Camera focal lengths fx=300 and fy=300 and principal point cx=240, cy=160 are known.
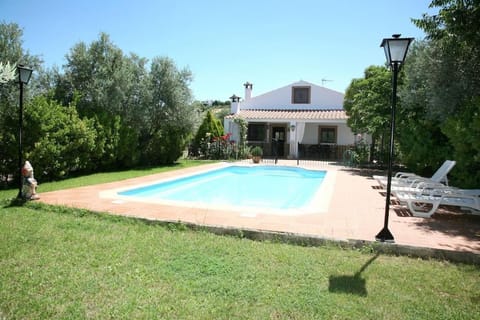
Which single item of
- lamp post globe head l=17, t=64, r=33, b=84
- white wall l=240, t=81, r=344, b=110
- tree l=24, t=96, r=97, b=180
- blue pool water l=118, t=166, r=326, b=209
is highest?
white wall l=240, t=81, r=344, b=110

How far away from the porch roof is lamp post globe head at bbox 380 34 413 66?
654 inches

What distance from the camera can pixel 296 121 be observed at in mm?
21516

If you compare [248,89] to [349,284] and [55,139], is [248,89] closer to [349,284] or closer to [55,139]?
[55,139]

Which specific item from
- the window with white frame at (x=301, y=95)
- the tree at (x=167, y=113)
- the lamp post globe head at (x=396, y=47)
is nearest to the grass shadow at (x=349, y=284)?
the lamp post globe head at (x=396, y=47)

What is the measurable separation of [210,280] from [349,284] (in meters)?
1.55

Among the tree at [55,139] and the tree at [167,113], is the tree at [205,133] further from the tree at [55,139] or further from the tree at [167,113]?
the tree at [55,139]

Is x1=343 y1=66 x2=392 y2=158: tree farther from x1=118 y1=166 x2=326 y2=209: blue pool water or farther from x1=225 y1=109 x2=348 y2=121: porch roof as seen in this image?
x1=225 y1=109 x2=348 y2=121: porch roof

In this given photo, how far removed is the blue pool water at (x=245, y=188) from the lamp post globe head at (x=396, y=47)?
408 centimetres

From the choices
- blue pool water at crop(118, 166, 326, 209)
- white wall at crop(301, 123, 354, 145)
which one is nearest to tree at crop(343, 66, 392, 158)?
blue pool water at crop(118, 166, 326, 209)

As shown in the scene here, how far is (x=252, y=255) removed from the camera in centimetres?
412

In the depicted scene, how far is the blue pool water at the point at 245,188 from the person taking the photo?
366 inches

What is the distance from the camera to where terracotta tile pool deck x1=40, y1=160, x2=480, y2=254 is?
4.82 metres

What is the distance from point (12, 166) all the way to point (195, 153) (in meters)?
12.7

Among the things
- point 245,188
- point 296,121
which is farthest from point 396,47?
point 296,121
